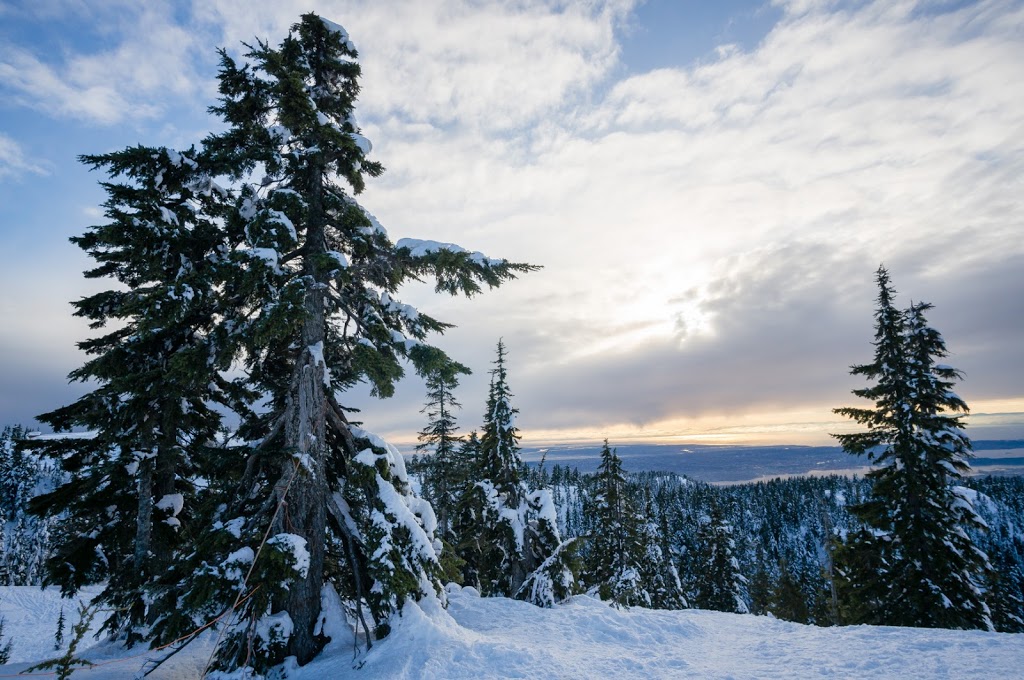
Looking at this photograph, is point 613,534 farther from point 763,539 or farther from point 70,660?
point 763,539

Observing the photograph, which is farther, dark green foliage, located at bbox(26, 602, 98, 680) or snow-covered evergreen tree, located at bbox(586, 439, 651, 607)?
snow-covered evergreen tree, located at bbox(586, 439, 651, 607)

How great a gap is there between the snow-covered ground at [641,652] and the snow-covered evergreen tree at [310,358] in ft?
3.03

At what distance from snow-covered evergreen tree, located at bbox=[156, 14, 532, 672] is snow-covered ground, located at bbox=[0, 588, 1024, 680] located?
3.03 feet

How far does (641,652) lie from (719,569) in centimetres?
3681

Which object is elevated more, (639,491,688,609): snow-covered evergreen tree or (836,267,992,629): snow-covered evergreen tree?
(836,267,992,629): snow-covered evergreen tree

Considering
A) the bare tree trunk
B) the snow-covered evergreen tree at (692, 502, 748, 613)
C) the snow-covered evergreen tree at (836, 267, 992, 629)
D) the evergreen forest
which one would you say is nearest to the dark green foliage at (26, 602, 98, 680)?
the evergreen forest

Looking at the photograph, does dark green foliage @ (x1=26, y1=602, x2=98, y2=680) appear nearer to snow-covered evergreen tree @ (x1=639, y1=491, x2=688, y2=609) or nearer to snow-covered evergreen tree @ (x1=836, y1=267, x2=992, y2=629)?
snow-covered evergreen tree @ (x1=836, y1=267, x2=992, y2=629)

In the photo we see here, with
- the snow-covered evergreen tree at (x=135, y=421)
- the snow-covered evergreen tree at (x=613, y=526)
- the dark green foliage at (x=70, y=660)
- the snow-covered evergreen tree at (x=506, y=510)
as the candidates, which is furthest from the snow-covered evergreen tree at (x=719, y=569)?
the dark green foliage at (x=70, y=660)

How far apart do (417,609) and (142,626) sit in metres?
8.36

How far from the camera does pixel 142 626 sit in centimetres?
1122

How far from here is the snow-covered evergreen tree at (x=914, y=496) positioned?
15680mm

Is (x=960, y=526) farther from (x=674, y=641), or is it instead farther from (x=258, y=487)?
(x=258, y=487)

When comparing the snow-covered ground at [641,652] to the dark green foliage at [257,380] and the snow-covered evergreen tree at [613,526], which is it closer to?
the dark green foliage at [257,380]

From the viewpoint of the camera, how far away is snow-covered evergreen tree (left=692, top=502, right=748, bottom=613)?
37188 millimetres
